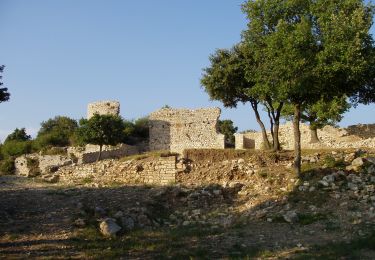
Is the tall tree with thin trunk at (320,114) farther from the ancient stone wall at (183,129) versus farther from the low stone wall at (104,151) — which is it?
the low stone wall at (104,151)

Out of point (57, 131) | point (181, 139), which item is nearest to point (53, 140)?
point (57, 131)

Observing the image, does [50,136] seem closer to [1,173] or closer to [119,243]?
[1,173]

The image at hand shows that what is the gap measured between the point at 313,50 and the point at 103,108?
72.8 feet

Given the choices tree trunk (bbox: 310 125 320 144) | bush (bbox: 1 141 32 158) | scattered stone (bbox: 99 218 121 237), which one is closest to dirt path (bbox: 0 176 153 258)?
scattered stone (bbox: 99 218 121 237)

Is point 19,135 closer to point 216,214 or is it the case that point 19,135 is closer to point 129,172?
point 129,172

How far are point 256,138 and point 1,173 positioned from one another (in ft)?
60.6

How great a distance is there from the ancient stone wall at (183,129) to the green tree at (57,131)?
9.05 m

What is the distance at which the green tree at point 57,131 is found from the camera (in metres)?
39.7

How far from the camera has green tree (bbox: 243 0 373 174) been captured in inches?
736

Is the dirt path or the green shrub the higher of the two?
the green shrub

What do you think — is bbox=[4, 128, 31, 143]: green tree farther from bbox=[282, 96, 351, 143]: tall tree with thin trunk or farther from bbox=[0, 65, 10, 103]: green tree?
bbox=[0, 65, 10, 103]: green tree

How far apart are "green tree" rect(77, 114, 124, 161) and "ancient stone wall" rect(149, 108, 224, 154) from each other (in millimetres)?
4742

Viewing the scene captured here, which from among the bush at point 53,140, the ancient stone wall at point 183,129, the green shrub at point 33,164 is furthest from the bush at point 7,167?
the ancient stone wall at point 183,129

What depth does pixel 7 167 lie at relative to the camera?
109 feet
